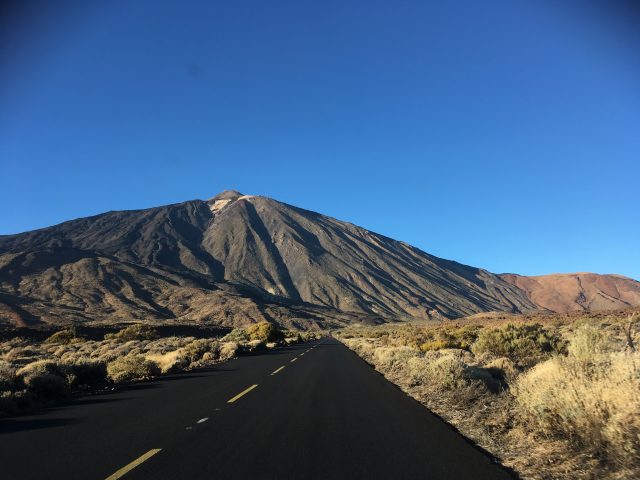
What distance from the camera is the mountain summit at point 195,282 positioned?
99625 millimetres

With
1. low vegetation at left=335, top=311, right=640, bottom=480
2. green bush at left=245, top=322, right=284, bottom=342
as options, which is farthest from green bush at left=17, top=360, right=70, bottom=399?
green bush at left=245, top=322, right=284, bottom=342

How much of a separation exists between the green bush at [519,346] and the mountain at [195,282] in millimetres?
70558

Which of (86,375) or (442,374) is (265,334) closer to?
(86,375)

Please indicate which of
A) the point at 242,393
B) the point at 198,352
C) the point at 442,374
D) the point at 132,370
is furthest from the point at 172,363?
the point at 442,374

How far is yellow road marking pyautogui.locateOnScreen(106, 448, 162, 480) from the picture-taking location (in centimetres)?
580

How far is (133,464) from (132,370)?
13748 millimetres

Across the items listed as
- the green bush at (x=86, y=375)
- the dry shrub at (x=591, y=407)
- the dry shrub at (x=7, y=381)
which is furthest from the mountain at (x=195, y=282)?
the dry shrub at (x=591, y=407)

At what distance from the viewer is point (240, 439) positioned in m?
7.65

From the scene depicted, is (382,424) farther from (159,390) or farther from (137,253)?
(137,253)

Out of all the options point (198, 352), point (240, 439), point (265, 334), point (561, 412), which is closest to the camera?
point (561, 412)

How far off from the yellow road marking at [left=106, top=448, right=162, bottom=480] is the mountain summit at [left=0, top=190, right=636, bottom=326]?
258 feet

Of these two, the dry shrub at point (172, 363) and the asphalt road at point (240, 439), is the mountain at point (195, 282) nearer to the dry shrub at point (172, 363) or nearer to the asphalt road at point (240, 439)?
the dry shrub at point (172, 363)

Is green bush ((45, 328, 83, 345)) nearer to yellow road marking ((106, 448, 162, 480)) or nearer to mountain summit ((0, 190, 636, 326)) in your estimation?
mountain summit ((0, 190, 636, 326))

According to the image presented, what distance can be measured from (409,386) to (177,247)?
17838 centimetres
